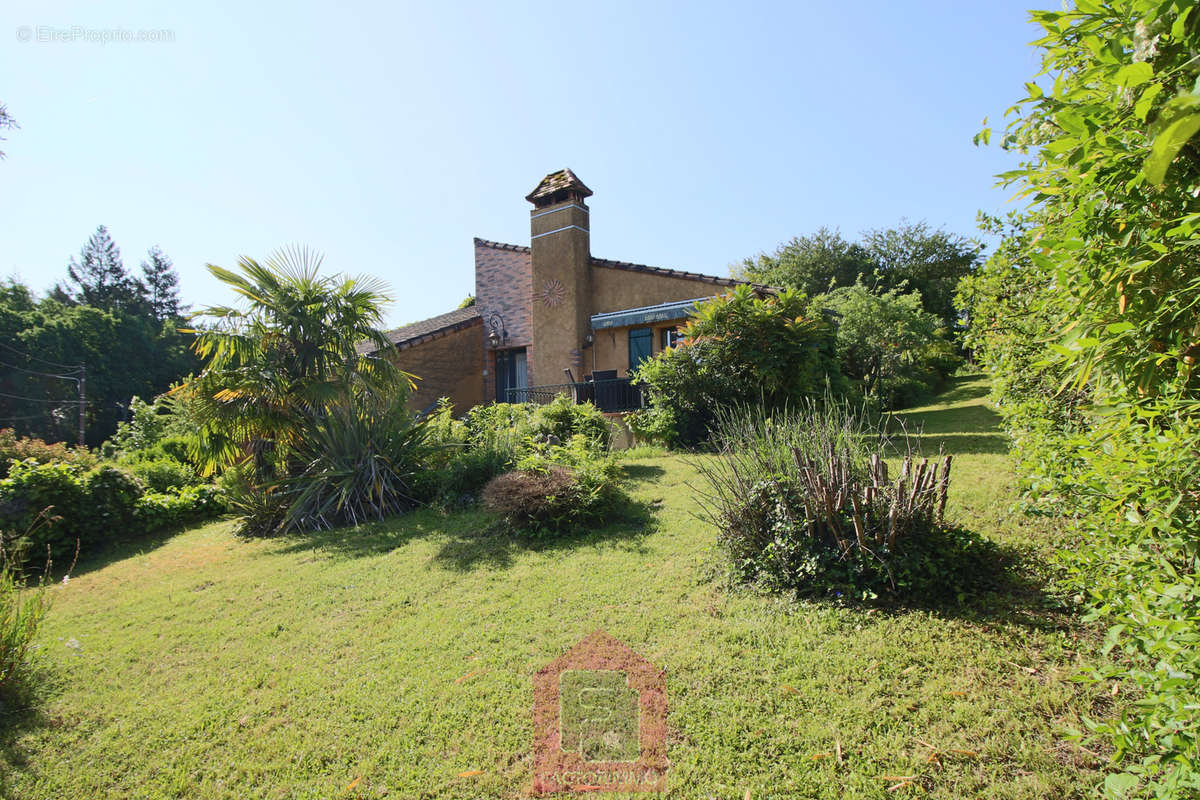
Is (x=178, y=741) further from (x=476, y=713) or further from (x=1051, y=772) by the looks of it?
(x=1051, y=772)

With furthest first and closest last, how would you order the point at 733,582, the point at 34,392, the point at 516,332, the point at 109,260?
the point at 109,260, the point at 34,392, the point at 516,332, the point at 733,582

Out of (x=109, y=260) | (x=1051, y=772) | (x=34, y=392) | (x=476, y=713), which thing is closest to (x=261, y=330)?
(x=476, y=713)

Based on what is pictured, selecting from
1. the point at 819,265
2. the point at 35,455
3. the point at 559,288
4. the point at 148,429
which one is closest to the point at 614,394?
the point at 559,288

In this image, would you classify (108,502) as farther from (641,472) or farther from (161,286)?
(161,286)

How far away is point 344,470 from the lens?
9.02 metres

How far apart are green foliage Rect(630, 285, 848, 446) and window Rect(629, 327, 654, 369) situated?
5.21 metres

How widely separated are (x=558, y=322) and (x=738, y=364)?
848 centimetres

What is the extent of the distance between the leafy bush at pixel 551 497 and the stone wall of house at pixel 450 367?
1220 cm

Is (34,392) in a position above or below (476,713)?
above

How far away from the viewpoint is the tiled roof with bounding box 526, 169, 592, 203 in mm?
17406

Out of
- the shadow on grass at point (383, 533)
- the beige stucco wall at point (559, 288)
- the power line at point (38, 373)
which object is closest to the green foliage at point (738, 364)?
the shadow on grass at point (383, 533)

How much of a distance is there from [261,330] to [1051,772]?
11.1 m

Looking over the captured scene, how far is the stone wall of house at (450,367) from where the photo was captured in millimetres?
18766

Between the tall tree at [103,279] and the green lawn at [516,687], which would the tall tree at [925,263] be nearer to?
the green lawn at [516,687]
